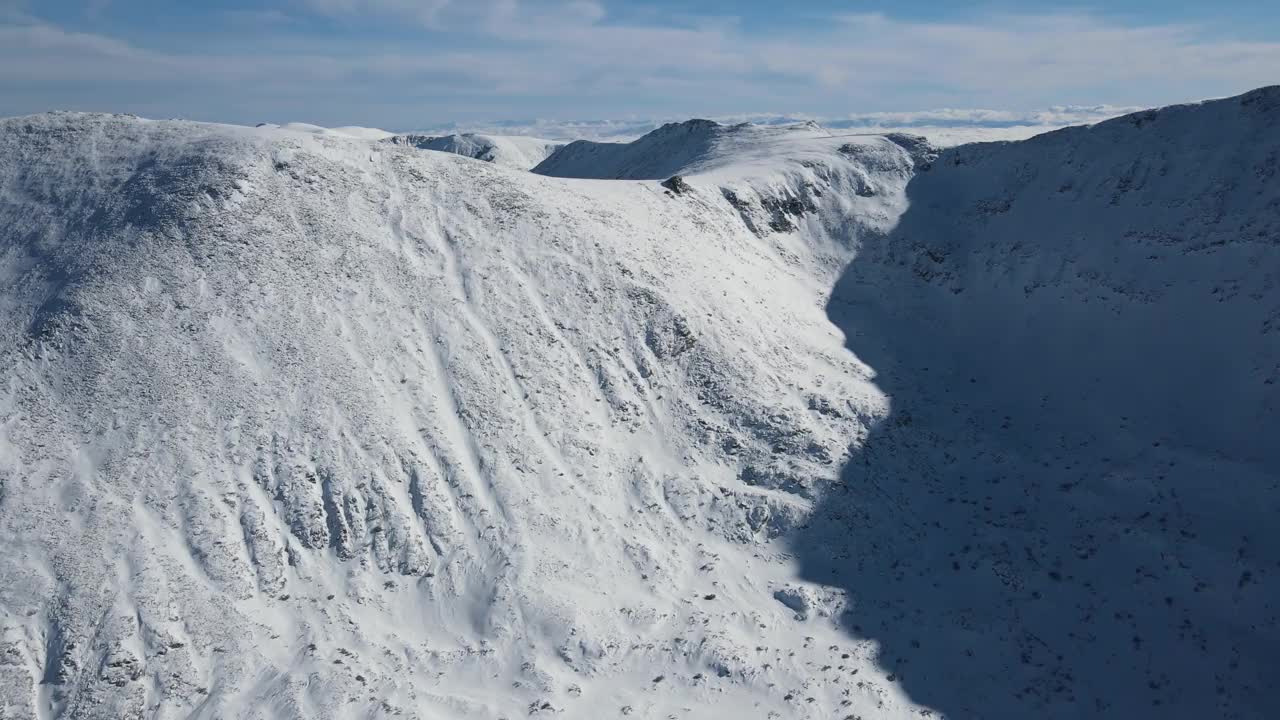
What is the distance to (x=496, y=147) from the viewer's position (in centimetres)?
12900

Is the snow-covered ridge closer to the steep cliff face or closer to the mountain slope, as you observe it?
the steep cliff face

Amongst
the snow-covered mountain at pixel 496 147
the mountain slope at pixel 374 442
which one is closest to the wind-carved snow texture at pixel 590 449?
the mountain slope at pixel 374 442

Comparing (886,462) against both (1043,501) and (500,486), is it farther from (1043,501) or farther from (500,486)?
(500,486)

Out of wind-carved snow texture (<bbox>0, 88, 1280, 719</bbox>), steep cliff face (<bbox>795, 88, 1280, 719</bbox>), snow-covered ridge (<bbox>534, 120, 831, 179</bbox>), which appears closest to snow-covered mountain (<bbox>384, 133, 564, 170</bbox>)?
snow-covered ridge (<bbox>534, 120, 831, 179</bbox>)

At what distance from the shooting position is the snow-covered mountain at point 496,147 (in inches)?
4879

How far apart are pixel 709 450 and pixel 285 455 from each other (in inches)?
604

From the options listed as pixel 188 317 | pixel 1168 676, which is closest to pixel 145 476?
pixel 188 317

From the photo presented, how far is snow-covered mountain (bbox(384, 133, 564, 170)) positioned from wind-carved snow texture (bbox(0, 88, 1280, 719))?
87.4 m

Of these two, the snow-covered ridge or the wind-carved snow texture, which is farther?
the snow-covered ridge

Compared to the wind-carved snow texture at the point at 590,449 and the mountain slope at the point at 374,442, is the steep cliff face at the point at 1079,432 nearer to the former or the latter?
the wind-carved snow texture at the point at 590,449

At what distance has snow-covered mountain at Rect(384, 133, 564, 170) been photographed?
12394 cm

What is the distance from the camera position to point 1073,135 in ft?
158

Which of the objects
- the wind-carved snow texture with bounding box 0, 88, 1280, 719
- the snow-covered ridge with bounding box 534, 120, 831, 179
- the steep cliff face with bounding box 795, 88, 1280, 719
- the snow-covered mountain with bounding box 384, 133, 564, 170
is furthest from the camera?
the snow-covered mountain with bounding box 384, 133, 564, 170

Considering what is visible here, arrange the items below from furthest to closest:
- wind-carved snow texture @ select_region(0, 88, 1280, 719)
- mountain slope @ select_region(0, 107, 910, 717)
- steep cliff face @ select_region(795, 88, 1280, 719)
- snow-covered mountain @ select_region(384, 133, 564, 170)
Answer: snow-covered mountain @ select_region(384, 133, 564, 170) → steep cliff face @ select_region(795, 88, 1280, 719) → wind-carved snow texture @ select_region(0, 88, 1280, 719) → mountain slope @ select_region(0, 107, 910, 717)
